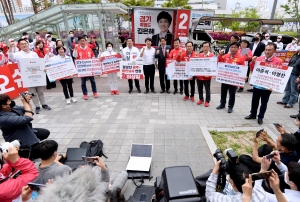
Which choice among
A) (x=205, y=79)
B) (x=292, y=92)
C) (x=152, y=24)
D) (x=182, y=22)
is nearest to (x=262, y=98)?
(x=205, y=79)

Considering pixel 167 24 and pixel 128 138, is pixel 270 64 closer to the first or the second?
pixel 128 138

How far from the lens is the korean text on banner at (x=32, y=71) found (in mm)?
5340

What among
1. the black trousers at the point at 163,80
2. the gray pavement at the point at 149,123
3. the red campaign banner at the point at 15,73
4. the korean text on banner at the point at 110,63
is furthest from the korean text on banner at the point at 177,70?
the red campaign banner at the point at 15,73

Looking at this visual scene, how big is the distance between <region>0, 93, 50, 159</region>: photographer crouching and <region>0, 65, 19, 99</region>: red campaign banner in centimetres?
331

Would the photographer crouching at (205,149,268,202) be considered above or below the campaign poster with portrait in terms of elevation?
below

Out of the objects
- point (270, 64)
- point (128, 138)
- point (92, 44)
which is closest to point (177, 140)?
point (128, 138)

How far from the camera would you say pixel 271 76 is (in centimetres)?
445

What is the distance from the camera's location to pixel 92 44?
9.98m

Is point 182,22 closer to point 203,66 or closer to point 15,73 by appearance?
point 203,66

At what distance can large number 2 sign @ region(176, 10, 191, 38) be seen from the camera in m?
10.7

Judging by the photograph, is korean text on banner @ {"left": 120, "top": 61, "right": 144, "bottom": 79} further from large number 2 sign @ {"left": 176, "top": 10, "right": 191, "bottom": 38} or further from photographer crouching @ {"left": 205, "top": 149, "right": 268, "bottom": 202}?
large number 2 sign @ {"left": 176, "top": 10, "right": 191, "bottom": 38}

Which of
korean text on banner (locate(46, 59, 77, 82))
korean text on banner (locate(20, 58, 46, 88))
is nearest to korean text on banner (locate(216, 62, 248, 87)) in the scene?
korean text on banner (locate(46, 59, 77, 82))

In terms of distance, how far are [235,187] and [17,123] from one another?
9.86ft

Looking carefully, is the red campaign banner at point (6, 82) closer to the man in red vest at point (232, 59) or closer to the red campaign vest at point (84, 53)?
the red campaign vest at point (84, 53)
